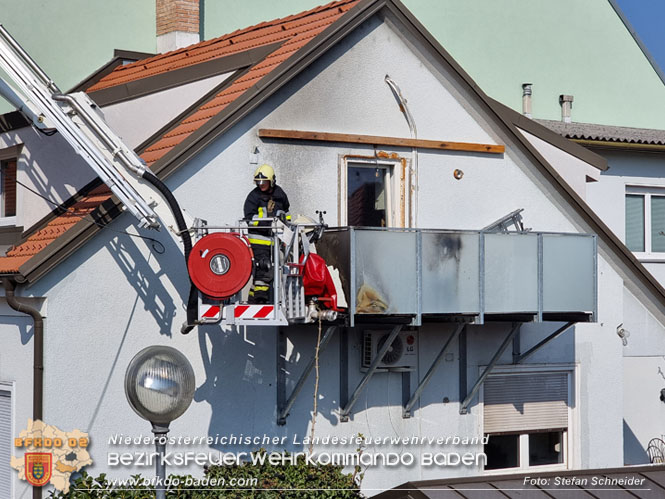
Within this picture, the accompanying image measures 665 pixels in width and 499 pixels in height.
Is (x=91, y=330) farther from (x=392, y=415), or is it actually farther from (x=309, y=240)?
(x=392, y=415)

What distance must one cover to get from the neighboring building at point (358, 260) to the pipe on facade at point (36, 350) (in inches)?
3.6

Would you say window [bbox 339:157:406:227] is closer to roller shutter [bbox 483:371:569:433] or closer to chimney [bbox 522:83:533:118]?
roller shutter [bbox 483:371:569:433]

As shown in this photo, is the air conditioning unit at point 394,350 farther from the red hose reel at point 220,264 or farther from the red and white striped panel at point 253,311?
the red hose reel at point 220,264

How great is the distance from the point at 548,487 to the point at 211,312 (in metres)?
4.71

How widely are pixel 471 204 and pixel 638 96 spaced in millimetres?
13334

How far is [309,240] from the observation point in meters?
13.2

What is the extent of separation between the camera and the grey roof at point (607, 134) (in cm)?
2023

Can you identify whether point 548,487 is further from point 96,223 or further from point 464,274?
point 96,223

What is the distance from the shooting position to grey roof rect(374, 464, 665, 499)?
884cm

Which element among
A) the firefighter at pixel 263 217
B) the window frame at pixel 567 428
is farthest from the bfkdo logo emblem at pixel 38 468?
the window frame at pixel 567 428

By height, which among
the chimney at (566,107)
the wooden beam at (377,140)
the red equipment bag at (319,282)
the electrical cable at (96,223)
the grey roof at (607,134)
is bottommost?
the red equipment bag at (319,282)

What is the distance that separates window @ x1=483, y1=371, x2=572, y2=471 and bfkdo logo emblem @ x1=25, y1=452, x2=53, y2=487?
20.6 feet

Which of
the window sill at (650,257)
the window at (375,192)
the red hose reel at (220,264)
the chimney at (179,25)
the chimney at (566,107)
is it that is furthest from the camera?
the chimney at (566,107)

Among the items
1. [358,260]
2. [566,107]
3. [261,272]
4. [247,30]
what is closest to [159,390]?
[261,272]
